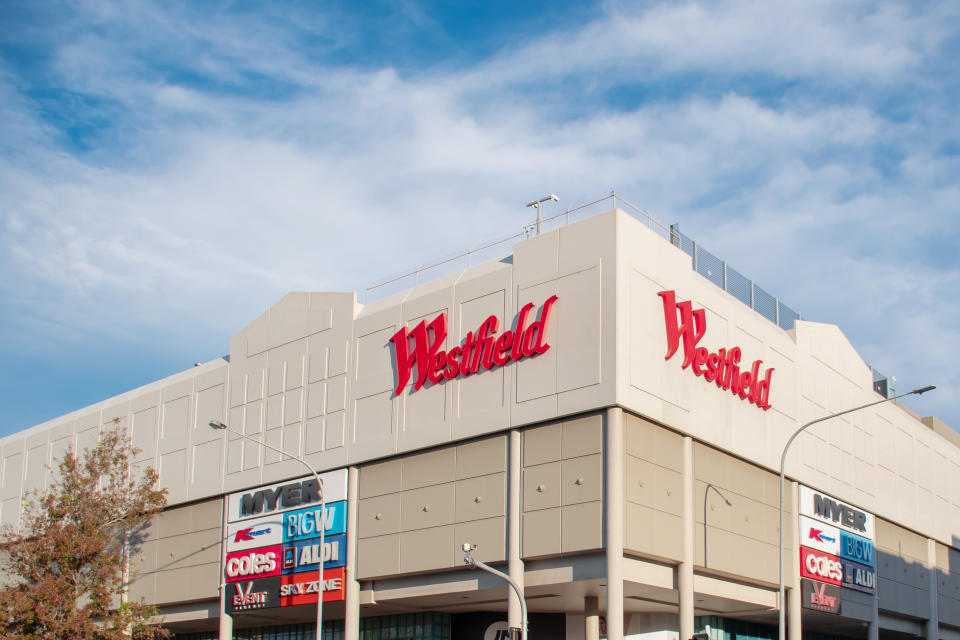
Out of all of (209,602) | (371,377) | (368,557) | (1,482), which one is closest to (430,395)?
(371,377)

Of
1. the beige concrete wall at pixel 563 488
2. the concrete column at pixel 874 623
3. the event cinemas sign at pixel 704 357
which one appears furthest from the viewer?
the concrete column at pixel 874 623

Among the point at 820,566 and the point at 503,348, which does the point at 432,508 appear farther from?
the point at 820,566

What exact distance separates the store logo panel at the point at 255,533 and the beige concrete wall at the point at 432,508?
16.4ft

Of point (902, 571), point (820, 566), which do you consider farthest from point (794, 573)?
point (902, 571)

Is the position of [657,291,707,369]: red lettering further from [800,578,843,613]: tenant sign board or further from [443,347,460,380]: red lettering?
[800,578,843,613]: tenant sign board

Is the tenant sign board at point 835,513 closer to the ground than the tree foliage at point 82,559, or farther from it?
farther from it

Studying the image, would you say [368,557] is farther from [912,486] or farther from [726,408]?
[912,486]

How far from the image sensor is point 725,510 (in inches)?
1609

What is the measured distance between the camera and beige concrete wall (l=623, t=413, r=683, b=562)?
3609cm

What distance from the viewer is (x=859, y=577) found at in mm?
49656

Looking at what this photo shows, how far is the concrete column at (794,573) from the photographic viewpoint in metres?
44.1

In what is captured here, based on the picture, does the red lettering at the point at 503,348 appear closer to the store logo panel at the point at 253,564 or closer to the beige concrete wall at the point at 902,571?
the store logo panel at the point at 253,564

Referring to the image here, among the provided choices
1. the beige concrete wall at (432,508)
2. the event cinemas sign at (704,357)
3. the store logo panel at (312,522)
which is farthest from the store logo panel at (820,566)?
the store logo panel at (312,522)

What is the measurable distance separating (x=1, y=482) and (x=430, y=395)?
36.0 metres
